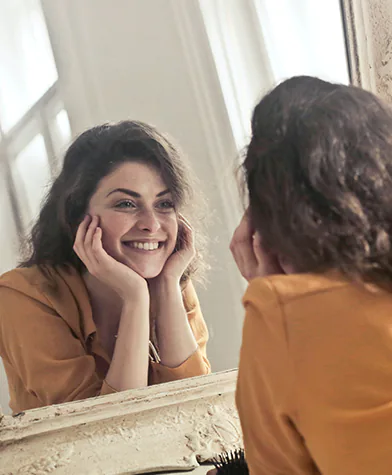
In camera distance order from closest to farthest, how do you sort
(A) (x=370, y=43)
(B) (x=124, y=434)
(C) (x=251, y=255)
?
(C) (x=251, y=255), (B) (x=124, y=434), (A) (x=370, y=43)

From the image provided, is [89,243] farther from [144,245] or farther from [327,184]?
[327,184]

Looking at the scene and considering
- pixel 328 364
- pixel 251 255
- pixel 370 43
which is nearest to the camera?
pixel 328 364

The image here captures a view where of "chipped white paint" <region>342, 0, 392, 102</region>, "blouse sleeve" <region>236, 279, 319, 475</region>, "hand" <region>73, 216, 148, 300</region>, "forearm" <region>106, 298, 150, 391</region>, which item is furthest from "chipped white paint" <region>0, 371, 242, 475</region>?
"chipped white paint" <region>342, 0, 392, 102</region>

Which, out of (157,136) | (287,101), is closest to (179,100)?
(157,136)

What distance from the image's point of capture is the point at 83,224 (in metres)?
0.73

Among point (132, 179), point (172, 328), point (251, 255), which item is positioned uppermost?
point (132, 179)

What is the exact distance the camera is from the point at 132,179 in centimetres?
75

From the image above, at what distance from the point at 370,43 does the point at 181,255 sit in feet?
1.77

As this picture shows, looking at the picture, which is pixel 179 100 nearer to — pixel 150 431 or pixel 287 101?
pixel 287 101

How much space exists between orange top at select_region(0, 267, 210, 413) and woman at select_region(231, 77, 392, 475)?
33 centimetres

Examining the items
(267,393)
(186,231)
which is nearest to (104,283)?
(186,231)

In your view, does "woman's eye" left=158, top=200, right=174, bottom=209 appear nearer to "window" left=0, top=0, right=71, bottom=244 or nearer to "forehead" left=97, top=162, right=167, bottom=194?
"forehead" left=97, top=162, right=167, bottom=194

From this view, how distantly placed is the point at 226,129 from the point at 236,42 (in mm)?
148

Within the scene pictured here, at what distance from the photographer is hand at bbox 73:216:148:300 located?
726 mm
